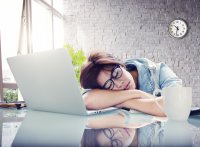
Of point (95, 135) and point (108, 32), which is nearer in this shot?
point (95, 135)

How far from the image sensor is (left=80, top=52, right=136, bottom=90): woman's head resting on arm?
1258 mm

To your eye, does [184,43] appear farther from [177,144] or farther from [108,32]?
[177,144]

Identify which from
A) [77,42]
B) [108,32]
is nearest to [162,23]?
[108,32]

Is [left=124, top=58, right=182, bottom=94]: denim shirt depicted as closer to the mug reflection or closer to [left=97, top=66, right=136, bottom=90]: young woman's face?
[left=97, top=66, right=136, bottom=90]: young woman's face

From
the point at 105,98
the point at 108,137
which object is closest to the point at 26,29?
the point at 105,98

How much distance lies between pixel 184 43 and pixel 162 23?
562mm

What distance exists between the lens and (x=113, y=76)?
131 centimetres

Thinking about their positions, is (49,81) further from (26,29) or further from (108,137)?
(26,29)

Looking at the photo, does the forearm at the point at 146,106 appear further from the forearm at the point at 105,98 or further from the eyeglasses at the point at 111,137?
the eyeglasses at the point at 111,137

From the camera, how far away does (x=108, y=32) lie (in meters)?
5.57

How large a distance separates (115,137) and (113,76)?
2.79 ft

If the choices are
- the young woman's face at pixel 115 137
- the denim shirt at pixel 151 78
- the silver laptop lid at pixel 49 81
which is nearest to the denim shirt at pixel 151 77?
the denim shirt at pixel 151 78

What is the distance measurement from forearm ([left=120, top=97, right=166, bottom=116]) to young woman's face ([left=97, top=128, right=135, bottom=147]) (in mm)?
361

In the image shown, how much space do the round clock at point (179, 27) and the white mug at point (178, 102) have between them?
4901 millimetres
